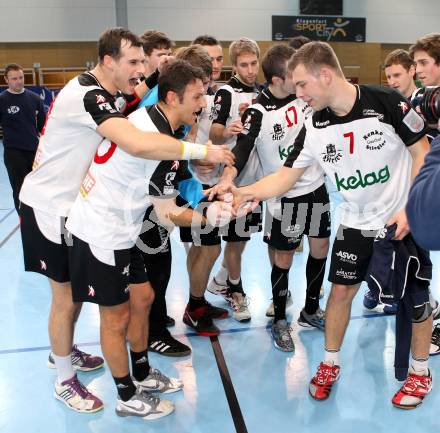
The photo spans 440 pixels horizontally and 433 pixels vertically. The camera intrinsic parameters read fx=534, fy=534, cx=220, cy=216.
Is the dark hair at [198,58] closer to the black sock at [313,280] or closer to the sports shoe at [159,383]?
the black sock at [313,280]

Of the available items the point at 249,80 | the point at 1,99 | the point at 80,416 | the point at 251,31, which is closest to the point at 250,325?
the point at 80,416

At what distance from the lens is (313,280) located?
13.8 ft

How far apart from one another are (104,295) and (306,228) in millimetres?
1785

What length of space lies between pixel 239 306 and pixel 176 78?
2.24 m

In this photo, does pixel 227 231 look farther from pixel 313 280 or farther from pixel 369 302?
pixel 369 302

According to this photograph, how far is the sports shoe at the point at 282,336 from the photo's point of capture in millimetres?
3887

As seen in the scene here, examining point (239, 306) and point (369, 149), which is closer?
point (369, 149)

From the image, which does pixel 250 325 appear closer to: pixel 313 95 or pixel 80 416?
pixel 80 416

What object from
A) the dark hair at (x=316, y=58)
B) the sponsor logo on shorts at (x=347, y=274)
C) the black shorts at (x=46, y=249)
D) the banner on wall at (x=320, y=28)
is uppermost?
the banner on wall at (x=320, y=28)

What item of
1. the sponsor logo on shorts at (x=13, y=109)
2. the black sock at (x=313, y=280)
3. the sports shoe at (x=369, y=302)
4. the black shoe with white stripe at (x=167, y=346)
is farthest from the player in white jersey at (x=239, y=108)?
the sponsor logo on shorts at (x=13, y=109)

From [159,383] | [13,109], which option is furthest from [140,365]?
[13,109]

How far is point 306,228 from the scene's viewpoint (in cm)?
403

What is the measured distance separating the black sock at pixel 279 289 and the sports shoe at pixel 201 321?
50cm

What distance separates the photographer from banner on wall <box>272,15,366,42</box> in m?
20.2
